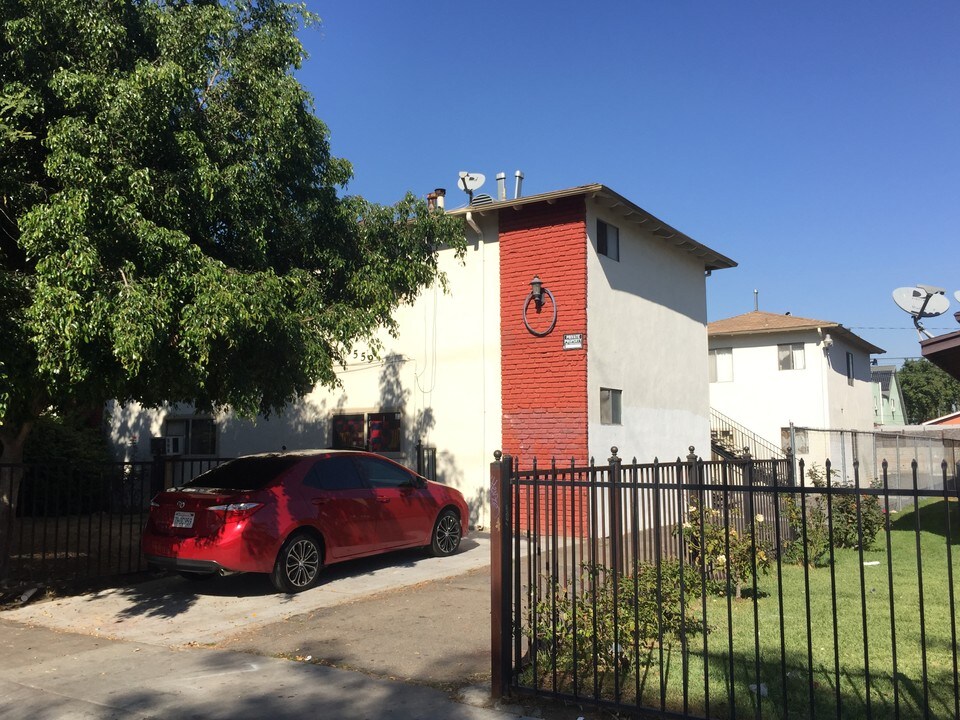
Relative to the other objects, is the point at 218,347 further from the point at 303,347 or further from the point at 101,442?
the point at 101,442

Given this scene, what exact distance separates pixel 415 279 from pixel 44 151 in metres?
4.11

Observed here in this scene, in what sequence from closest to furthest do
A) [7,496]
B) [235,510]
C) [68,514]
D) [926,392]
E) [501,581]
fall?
[501,581] < [235,510] < [7,496] < [68,514] < [926,392]

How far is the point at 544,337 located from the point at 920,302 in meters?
6.76

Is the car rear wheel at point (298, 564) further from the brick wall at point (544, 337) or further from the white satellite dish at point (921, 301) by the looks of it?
the white satellite dish at point (921, 301)

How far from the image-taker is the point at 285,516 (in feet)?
28.8

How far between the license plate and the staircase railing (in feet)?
51.0

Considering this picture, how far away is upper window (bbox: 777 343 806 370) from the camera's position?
26.6m

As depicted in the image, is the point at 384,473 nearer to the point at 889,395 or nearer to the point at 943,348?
the point at 943,348

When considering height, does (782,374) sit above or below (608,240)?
below

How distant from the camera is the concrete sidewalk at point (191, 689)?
5.31 m

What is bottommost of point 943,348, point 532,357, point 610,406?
point 610,406

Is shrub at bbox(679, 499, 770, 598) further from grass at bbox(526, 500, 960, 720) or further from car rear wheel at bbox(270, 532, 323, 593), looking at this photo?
car rear wheel at bbox(270, 532, 323, 593)

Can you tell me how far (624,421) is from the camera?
1505 centimetres

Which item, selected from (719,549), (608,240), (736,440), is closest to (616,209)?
(608,240)
